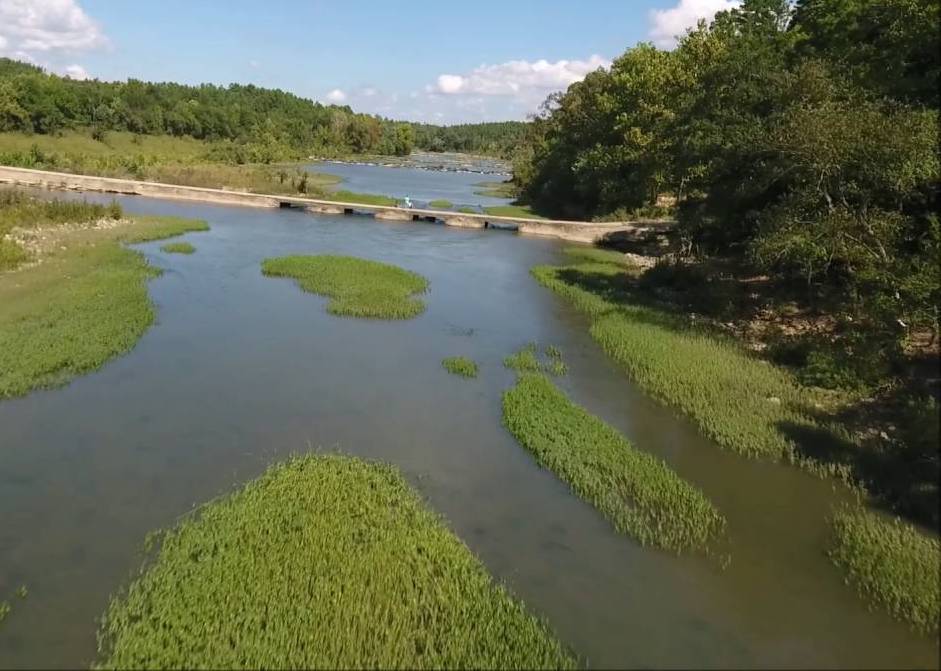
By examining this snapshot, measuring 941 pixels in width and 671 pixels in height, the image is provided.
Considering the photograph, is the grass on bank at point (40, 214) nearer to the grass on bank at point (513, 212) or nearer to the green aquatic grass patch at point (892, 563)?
the grass on bank at point (513, 212)

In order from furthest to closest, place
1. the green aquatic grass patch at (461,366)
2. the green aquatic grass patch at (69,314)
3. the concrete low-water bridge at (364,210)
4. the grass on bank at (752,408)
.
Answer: the concrete low-water bridge at (364,210), the green aquatic grass patch at (461,366), the green aquatic grass patch at (69,314), the grass on bank at (752,408)

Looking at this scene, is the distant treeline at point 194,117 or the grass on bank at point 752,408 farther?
the distant treeline at point 194,117

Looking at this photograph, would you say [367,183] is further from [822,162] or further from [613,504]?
[613,504]

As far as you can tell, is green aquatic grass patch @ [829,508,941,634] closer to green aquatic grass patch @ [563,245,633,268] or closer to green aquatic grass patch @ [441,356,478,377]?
green aquatic grass patch @ [441,356,478,377]

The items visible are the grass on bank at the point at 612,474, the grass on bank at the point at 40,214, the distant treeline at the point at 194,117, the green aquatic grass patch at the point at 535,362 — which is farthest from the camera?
the distant treeline at the point at 194,117

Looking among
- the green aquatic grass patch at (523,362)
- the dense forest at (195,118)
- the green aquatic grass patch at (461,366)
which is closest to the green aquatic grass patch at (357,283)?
the green aquatic grass patch at (461,366)

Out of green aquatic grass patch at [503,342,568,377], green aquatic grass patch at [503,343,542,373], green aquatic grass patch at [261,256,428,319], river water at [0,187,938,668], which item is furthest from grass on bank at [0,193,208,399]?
green aquatic grass patch at [503,342,568,377]
